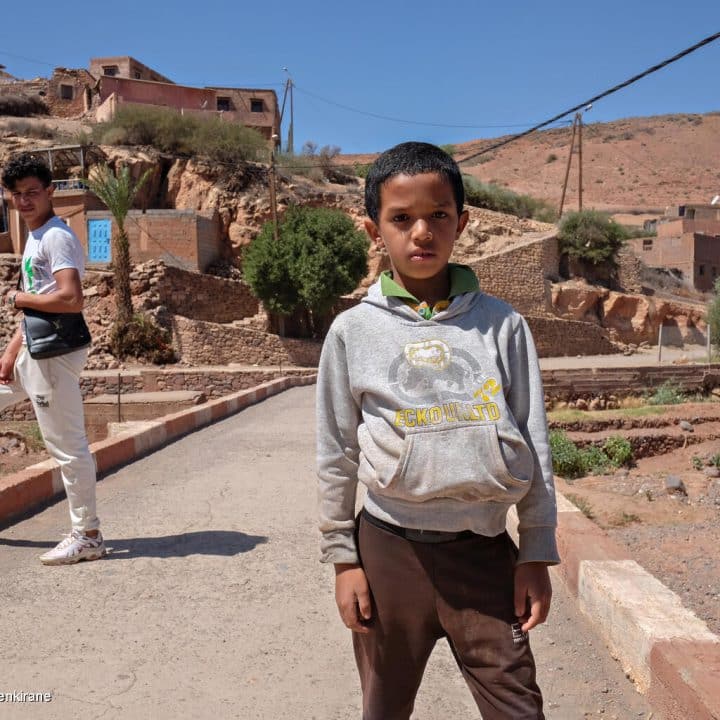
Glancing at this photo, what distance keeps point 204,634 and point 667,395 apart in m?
13.5

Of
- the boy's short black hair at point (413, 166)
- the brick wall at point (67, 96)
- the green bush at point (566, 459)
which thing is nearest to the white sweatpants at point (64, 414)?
the boy's short black hair at point (413, 166)

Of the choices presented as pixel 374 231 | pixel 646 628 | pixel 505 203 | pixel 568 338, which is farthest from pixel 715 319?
pixel 374 231

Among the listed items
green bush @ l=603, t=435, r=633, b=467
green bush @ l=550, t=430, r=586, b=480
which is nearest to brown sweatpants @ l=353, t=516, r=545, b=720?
green bush @ l=550, t=430, r=586, b=480

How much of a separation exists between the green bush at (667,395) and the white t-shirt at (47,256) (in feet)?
42.5

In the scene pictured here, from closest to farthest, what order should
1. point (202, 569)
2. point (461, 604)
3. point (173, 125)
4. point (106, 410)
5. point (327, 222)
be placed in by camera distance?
1. point (461, 604)
2. point (202, 569)
3. point (106, 410)
4. point (327, 222)
5. point (173, 125)

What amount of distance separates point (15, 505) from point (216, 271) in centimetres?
2805

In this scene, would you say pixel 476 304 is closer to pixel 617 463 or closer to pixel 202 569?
pixel 202 569

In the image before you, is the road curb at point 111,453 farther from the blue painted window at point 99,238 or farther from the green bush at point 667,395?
the blue painted window at point 99,238

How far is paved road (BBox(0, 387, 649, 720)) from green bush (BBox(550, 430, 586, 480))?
16.1 feet

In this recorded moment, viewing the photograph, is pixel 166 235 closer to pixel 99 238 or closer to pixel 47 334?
pixel 99 238

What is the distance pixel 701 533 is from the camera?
5.70 meters

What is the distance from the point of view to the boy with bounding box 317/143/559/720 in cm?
165

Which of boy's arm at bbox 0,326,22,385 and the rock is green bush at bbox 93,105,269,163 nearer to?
the rock

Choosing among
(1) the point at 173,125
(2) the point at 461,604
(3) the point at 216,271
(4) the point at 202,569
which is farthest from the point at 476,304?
(1) the point at 173,125
